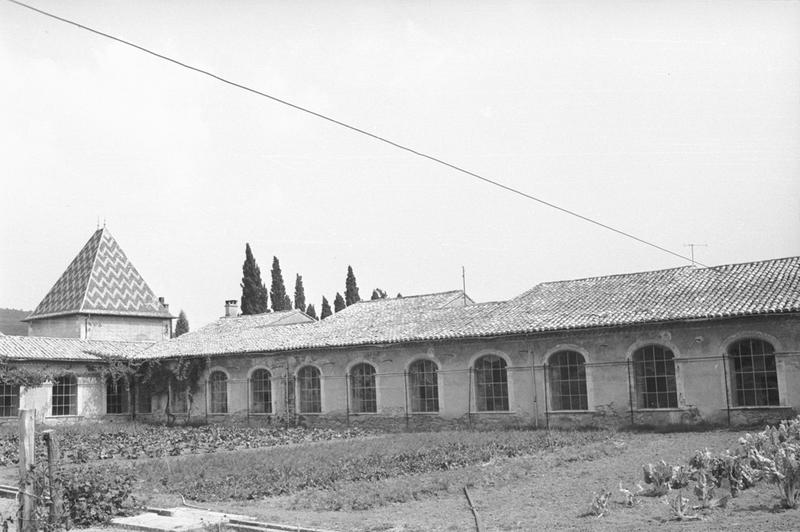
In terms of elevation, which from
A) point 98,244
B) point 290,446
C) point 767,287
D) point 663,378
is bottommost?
point 290,446

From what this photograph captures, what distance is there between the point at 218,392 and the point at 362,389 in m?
7.99

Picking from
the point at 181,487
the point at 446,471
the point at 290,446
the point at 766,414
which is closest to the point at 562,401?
the point at 766,414

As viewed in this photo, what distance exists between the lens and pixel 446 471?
50.6 feet

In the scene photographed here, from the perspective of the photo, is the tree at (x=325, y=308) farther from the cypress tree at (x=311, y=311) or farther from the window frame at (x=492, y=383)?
the window frame at (x=492, y=383)

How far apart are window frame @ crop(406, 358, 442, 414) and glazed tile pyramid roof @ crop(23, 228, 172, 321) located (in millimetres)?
21071

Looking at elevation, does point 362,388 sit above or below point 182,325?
below

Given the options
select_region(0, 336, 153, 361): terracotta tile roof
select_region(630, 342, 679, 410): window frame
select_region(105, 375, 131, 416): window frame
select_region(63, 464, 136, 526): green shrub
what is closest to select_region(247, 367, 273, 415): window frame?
select_region(0, 336, 153, 361): terracotta tile roof

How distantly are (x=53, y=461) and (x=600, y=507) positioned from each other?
296 inches

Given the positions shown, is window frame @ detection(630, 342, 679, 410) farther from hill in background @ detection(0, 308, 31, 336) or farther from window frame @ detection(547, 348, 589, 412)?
hill in background @ detection(0, 308, 31, 336)

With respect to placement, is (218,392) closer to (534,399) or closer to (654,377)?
(534,399)

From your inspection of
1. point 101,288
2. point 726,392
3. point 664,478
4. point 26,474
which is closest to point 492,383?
point 726,392

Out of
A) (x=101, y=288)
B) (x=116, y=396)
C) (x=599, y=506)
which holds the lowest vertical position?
(x=599, y=506)

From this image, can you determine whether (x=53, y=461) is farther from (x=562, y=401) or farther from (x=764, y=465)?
(x=562, y=401)

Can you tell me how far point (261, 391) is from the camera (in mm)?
33062
